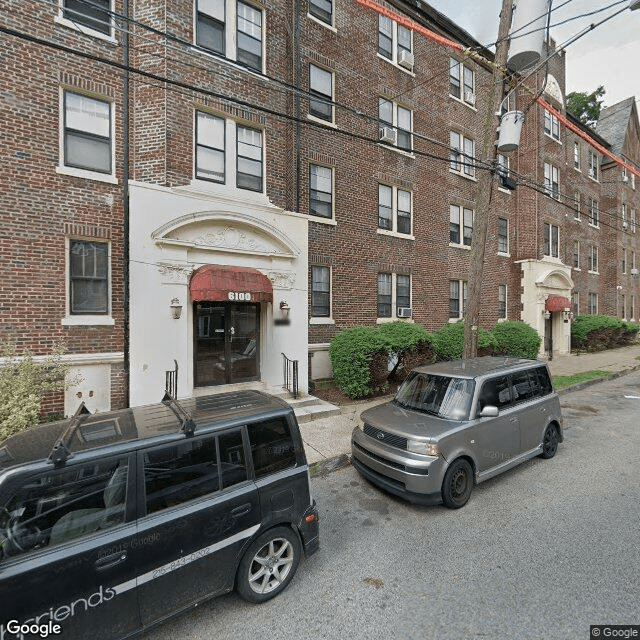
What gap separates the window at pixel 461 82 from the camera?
15695 mm

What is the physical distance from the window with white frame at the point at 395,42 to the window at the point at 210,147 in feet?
26.8

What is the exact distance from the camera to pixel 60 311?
7.70 metres

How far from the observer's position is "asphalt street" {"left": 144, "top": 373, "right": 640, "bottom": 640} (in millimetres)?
2910

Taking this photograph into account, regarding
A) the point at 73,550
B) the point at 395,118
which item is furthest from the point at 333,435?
the point at 395,118

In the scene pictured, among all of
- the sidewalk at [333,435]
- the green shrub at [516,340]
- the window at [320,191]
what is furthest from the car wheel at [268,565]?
the green shrub at [516,340]

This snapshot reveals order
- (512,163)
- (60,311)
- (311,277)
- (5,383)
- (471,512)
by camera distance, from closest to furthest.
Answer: (471,512), (5,383), (60,311), (311,277), (512,163)

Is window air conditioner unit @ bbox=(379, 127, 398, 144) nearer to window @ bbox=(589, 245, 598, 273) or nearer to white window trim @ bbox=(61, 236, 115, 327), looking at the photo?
white window trim @ bbox=(61, 236, 115, 327)

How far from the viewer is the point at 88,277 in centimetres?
805

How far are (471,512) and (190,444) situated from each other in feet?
12.4

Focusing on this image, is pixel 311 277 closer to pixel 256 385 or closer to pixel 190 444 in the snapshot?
pixel 256 385

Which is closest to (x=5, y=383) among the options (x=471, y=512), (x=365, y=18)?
(x=471, y=512)

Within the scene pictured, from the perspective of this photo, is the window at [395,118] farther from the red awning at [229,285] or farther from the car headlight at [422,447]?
the car headlight at [422,447]

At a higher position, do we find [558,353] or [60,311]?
[60,311]

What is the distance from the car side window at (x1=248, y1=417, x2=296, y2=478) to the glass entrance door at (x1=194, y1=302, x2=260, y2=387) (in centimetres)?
636
